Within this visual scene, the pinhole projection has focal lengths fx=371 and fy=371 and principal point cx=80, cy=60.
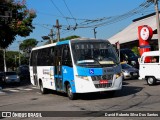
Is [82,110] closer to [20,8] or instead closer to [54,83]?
[54,83]

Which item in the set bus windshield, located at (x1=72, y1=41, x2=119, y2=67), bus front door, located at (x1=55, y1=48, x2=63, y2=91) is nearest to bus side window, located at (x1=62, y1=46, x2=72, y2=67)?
bus windshield, located at (x1=72, y1=41, x2=119, y2=67)

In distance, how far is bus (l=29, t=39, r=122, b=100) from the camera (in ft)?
52.3

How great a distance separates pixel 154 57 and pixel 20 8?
16.9 m

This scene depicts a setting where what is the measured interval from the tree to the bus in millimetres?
15248

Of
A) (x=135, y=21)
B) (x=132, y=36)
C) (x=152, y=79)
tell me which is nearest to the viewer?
(x=152, y=79)

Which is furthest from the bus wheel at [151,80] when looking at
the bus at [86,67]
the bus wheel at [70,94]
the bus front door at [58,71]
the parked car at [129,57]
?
the parked car at [129,57]

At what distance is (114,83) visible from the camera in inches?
644

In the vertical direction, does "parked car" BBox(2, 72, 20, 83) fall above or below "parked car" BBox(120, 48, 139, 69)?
below

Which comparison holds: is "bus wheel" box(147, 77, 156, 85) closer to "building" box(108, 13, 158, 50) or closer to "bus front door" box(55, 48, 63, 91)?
"bus front door" box(55, 48, 63, 91)

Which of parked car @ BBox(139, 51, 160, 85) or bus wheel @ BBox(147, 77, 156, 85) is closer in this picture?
parked car @ BBox(139, 51, 160, 85)

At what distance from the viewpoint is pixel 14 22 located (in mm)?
33375

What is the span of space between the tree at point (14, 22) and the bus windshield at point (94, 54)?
53.8ft

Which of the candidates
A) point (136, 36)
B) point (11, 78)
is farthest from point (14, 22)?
point (136, 36)

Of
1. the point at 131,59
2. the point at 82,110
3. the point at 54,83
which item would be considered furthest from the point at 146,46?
the point at 82,110
